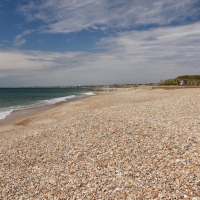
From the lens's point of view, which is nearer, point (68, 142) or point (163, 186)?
point (163, 186)

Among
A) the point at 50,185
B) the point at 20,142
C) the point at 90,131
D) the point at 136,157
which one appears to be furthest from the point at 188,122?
the point at 20,142

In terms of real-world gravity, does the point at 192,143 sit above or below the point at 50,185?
above

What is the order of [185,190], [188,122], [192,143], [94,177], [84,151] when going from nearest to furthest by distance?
[185,190]
[94,177]
[192,143]
[84,151]
[188,122]

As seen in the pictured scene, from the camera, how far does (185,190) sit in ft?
18.1

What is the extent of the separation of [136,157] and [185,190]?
2.68 m

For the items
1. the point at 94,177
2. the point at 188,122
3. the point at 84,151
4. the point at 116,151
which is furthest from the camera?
the point at 188,122

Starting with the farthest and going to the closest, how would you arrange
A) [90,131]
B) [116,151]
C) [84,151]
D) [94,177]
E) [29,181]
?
1. [90,131]
2. [84,151]
3. [116,151]
4. [29,181]
5. [94,177]

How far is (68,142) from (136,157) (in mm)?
4951

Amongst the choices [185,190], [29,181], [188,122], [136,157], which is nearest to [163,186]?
[185,190]

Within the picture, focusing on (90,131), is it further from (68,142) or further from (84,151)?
(84,151)

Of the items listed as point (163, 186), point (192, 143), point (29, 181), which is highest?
point (192, 143)

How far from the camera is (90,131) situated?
12.6m

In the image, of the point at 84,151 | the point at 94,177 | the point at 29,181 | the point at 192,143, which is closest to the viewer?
the point at 94,177

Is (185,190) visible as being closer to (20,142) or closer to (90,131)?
(90,131)
